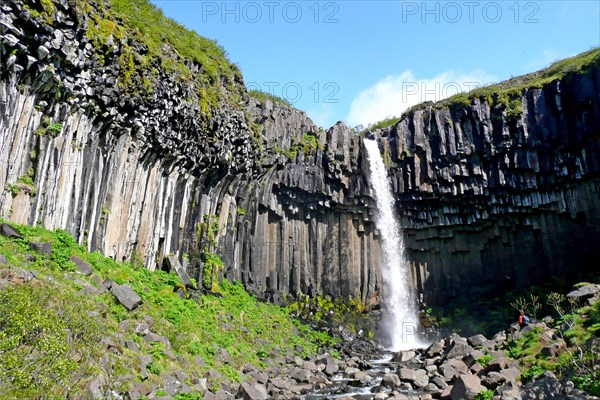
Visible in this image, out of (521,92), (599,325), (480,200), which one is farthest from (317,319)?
(521,92)

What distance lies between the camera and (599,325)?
15.2 meters

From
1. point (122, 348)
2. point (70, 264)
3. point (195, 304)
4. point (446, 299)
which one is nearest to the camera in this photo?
point (122, 348)

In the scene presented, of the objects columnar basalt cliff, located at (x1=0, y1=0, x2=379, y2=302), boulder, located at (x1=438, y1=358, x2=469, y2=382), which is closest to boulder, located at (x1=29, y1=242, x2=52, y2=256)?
columnar basalt cliff, located at (x1=0, y1=0, x2=379, y2=302)

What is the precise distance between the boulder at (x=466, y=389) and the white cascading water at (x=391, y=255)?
1701cm

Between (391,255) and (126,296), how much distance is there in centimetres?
2184

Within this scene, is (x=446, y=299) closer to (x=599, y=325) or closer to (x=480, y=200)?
(x=480, y=200)

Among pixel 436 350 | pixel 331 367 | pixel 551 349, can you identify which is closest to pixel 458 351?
pixel 436 350

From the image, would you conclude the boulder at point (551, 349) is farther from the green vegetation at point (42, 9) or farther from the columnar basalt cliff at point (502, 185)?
the green vegetation at point (42, 9)

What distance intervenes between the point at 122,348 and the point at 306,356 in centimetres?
1133

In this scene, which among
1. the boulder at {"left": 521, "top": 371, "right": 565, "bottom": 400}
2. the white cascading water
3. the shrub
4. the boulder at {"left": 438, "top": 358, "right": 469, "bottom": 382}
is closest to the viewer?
the shrub

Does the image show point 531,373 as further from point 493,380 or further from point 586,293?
point 586,293

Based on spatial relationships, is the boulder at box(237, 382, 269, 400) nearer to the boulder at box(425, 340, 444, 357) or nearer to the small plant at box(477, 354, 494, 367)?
the small plant at box(477, 354, 494, 367)

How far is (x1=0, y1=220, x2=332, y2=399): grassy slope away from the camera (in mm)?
8586

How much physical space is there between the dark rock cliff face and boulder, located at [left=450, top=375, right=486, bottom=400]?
13318 millimetres
